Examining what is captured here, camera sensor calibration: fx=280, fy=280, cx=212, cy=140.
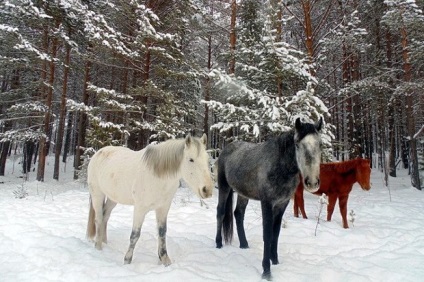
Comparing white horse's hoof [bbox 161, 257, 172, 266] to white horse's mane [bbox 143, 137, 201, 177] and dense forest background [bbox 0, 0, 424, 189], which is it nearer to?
white horse's mane [bbox 143, 137, 201, 177]

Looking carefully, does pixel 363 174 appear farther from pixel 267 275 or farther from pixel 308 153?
pixel 267 275

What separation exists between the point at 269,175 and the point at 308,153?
0.76 meters

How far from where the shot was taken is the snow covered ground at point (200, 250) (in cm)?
349

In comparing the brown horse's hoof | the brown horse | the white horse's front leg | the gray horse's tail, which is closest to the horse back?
the white horse's front leg

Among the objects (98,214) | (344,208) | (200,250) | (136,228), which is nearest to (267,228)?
(200,250)

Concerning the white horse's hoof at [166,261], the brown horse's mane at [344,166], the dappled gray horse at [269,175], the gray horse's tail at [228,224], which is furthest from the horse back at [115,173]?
the brown horse's mane at [344,166]

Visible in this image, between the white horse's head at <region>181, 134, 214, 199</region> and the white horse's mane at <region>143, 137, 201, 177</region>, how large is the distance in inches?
1.3

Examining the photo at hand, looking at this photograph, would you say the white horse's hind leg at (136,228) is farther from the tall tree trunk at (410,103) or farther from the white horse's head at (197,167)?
the tall tree trunk at (410,103)

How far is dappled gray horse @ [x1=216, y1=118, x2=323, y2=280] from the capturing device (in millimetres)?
3273

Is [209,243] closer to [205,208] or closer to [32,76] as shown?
[205,208]

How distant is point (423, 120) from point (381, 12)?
7.88 meters

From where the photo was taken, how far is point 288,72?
790 cm

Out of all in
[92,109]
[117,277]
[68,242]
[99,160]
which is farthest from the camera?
[92,109]

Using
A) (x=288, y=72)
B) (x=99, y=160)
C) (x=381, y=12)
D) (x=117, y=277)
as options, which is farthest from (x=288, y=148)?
(x=381, y=12)
